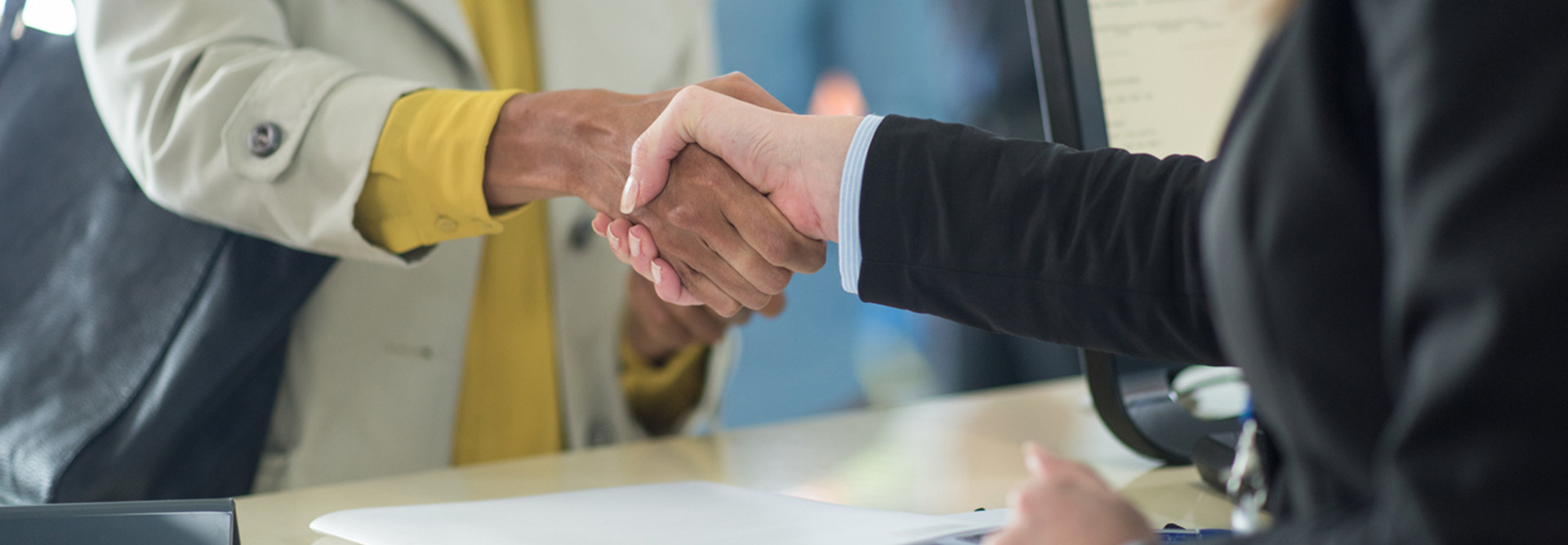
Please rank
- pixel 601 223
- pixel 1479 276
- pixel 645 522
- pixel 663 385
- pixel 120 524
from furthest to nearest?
pixel 663 385
pixel 601 223
pixel 645 522
pixel 120 524
pixel 1479 276

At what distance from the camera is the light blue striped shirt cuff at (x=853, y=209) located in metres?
0.65

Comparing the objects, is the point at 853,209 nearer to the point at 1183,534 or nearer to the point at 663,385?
the point at 1183,534

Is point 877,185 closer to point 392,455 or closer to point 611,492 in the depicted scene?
point 611,492

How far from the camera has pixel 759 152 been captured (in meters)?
0.82

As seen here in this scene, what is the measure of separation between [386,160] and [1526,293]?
827mm

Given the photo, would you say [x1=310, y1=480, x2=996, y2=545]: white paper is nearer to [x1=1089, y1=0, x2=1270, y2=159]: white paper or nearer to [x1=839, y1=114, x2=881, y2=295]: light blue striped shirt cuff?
[x1=839, y1=114, x2=881, y2=295]: light blue striped shirt cuff

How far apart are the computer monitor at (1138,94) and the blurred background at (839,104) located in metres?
1.77

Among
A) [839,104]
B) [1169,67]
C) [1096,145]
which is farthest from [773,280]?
[839,104]

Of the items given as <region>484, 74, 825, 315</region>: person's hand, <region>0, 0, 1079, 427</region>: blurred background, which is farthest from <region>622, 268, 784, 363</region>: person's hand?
<region>0, 0, 1079, 427</region>: blurred background

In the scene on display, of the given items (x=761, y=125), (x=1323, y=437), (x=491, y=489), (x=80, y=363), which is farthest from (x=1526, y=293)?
(x=80, y=363)

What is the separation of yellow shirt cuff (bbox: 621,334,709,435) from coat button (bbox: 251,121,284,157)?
52 centimetres

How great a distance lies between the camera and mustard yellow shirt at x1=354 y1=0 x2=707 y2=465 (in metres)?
0.92

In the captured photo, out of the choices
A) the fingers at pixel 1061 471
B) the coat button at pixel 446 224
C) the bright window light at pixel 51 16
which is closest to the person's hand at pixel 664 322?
the coat button at pixel 446 224

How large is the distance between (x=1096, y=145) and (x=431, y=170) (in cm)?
55
